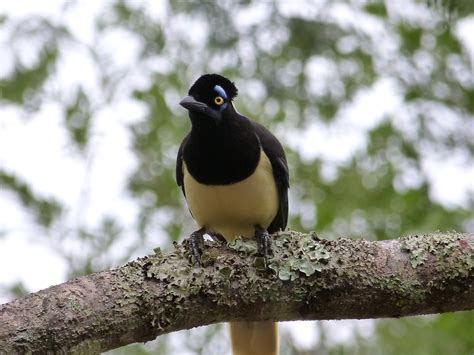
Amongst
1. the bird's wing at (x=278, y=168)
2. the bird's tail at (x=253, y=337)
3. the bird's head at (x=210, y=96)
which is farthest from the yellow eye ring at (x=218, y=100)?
the bird's tail at (x=253, y=337)

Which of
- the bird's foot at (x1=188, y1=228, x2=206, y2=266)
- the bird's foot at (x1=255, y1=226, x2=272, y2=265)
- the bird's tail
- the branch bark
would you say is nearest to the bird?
the bird's tail

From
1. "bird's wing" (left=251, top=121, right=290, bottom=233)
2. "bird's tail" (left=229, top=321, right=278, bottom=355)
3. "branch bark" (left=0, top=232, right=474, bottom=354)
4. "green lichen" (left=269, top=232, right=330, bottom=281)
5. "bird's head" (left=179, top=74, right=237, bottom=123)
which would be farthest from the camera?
"bird's wing" (left=251, top=121, right=290, bottom=233)

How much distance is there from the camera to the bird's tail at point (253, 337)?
188 inches

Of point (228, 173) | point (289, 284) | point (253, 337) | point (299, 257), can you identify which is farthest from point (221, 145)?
point (289, 284)

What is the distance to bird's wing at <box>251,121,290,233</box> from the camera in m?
5.17

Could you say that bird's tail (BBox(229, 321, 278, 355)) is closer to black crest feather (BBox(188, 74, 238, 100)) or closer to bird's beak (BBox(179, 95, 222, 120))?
bird's beak (BBox(179, 95, 222, 120))

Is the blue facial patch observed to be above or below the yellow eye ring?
above

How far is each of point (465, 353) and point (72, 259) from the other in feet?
11.3

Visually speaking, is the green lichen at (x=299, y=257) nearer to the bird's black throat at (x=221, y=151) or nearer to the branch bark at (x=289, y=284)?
the branch bark at (x=289, y=284)

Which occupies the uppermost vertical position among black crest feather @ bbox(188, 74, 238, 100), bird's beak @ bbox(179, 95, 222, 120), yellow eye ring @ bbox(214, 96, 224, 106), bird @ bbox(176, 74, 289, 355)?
black crest feather @ bbox(188, 74, 238, 100)

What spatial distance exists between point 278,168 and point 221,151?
43 centimetres

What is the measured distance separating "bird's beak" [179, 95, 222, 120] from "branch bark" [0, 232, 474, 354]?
1.17 metres

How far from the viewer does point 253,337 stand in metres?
4.81

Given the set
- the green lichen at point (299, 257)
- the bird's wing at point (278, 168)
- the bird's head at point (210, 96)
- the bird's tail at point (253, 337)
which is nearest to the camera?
the green lichen at point (299, 257)
